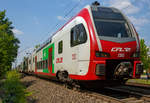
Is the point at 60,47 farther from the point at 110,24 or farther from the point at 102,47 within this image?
the point at 102,47

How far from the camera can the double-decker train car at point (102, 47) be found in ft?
19.4

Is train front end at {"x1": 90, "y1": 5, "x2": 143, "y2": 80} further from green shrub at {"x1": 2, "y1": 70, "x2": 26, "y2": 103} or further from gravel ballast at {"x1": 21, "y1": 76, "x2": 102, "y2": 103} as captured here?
green shrub at {"x1": 2, "y1": 70, "x2": 26, "y2": 103}

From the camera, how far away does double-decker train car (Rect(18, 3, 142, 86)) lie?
5926 mm

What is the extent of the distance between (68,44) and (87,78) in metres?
2.37

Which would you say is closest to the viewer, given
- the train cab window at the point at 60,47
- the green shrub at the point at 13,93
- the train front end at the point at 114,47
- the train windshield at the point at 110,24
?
the green shrub at the point at 13,93

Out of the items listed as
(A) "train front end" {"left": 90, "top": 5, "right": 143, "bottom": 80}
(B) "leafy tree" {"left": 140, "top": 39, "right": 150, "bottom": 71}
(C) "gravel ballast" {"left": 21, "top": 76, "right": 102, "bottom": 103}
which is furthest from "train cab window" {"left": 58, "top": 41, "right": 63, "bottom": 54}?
(B) "leafy tree" {"left": 140, "top": 39, "right": 150, "bottom": 71}

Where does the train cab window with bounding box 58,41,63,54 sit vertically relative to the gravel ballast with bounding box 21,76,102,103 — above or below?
above

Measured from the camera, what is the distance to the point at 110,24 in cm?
668

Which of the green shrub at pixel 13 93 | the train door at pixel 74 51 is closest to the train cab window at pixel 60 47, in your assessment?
the train door at pixel 74 51

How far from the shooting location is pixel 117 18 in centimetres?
697

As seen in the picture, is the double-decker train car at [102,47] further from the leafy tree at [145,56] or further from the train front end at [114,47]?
the leafy tree at [145,56]

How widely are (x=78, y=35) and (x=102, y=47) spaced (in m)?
1.43

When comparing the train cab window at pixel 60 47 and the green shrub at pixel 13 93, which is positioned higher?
the train cab window at pixel 60 47

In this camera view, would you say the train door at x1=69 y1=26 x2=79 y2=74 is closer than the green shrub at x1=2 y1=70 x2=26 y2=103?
No
